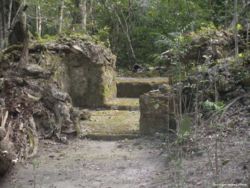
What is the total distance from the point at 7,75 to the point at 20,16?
1930 millimetres

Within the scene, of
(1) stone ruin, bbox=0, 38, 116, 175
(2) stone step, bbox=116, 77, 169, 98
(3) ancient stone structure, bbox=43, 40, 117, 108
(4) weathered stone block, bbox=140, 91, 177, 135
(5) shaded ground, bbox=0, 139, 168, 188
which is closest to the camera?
(5) shaded ground, bbox=0, 139, 168, 188

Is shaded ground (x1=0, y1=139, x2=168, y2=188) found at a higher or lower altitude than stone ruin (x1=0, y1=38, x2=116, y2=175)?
lower

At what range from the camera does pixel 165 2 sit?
16203 millimetres

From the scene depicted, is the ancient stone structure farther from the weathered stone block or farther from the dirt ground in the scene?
the dirt ground

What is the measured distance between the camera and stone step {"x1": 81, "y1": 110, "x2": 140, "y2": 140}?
28.8 ft

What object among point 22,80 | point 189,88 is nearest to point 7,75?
point 22,80

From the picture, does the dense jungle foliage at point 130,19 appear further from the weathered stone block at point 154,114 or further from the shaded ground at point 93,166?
the shaded ground at point 93,166

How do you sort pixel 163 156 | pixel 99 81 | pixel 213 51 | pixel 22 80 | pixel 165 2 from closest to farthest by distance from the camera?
pixel 163 156, pixel 22 80, pixel 213 51, pixel 99 81, pixel 165 2

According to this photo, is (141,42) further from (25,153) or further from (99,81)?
(25,153)

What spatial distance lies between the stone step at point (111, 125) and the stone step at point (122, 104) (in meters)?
0.22

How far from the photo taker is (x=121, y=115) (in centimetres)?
1053

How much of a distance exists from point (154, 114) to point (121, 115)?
80.8 inches

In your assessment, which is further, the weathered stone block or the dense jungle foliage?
the dense jungle foliage

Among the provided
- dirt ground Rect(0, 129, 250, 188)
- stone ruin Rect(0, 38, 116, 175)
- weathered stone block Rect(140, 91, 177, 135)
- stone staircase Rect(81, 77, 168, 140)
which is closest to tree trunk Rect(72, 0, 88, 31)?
stone staircase Rect(81, 77, 168, 140)
